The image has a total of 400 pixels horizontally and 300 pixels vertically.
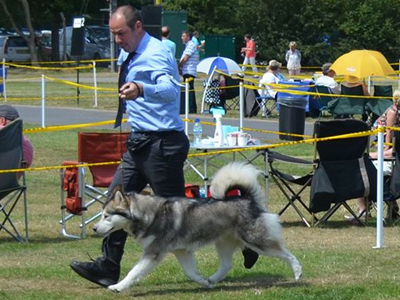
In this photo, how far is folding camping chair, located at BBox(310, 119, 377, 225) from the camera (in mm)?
9961

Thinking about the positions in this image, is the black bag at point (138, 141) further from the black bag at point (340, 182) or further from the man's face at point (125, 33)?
the black bag at point (340, 182)

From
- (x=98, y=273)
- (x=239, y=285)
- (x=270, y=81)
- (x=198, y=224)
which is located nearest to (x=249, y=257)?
(x=239, y=285)

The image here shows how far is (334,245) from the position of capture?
9.12m

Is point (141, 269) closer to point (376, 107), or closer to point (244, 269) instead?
point (244, 269)

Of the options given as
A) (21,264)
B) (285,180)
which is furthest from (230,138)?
(21,264)

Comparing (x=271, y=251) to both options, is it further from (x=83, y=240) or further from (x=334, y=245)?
(x=83, y=240)

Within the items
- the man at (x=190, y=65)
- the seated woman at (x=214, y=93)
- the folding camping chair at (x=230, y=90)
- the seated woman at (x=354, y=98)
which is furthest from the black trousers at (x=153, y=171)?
the folding camping chair at (x=230, y=90)

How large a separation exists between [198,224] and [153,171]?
470 mm

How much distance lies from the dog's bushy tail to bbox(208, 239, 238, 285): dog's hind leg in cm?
35

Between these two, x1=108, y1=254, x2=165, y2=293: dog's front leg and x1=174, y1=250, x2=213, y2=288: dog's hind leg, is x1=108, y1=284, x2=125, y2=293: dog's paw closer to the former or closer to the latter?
x1=108, y1=254, x2=165, y2=293: dog's front leg

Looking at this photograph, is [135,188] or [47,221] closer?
[135,188]

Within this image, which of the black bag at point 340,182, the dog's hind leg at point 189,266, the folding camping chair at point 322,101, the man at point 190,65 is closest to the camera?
the dog's hind leg at point 189,266

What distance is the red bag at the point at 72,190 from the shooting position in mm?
9797

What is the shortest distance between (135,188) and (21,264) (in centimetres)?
164
